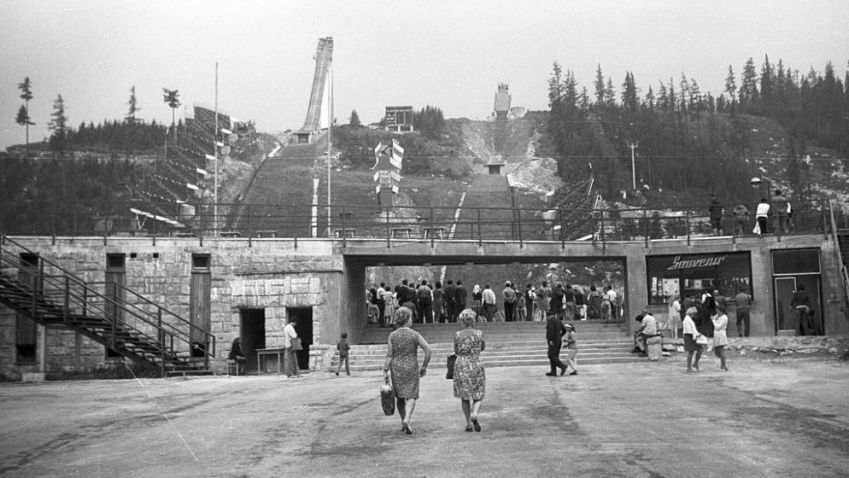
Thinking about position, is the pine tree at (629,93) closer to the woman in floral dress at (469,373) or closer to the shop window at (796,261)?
the shop window at (796,261)

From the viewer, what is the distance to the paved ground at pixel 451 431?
8.27 m

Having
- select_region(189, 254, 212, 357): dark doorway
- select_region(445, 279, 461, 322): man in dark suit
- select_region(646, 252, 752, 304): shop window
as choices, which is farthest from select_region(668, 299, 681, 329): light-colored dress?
select_region(189, 254, 212, 357): dark doorway

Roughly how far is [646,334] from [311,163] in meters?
78.2

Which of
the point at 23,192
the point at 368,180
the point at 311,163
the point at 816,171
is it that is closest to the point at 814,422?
the point at 23,192

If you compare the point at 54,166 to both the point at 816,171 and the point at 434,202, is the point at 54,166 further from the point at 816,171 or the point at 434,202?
the point at 816,171

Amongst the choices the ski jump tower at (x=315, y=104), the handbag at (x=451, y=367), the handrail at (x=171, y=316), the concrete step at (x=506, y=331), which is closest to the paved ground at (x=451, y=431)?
the handbag at (x=451, y=367)

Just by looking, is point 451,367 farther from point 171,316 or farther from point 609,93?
point 609,93

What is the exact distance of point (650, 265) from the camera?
1115 inches

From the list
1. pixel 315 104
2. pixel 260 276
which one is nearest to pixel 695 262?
pixel 260 276

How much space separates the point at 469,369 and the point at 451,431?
748mm

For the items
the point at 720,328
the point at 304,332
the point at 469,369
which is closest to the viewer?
the point at 469,369

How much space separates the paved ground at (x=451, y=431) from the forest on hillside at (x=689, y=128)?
2212 inches

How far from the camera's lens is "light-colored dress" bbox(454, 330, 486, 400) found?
10.5m

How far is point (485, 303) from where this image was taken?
101ft
